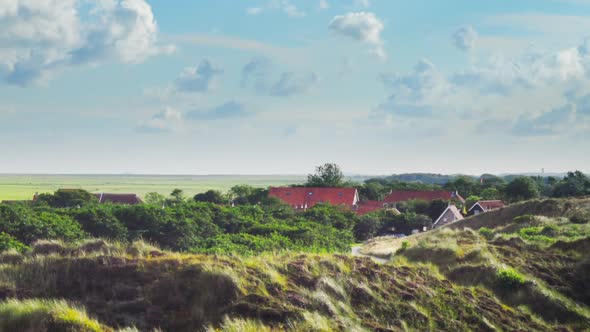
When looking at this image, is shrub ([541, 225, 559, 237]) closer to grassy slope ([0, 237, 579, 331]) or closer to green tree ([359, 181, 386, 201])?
grassy slope ([0, 237, 579, 331])

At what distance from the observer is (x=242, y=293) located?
10961 millimetres

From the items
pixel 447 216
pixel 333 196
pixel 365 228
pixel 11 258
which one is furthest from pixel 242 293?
pixel 333 196

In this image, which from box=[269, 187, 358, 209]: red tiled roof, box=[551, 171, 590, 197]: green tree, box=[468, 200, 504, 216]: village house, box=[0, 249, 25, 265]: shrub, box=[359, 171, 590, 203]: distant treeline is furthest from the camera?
box=[269, 187, 358, 209]: red tiled roof

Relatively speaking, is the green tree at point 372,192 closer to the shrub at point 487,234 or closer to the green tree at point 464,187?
the green tree at point 464,187

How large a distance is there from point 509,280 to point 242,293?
873 centimetres

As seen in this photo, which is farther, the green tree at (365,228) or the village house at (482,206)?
the village house at (482,206)

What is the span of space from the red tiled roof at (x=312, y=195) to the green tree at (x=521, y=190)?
84.0ft

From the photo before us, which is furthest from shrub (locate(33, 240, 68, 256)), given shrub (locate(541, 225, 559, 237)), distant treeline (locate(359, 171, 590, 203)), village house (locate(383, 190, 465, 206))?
village house (locate(383, 190, 465, 206))

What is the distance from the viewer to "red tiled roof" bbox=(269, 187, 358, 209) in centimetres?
9406

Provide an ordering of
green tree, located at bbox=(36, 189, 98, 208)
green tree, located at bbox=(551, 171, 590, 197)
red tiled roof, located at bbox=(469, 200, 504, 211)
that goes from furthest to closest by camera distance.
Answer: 1. red tiled roof, located at bbox=(469, 200, 504, 211)
2. green tree, located at bbox=(36, 189, 98, 208)
3. green tree, located at bbox=(551, 171, 590, 197)

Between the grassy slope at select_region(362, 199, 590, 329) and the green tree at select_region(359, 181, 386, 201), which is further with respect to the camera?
the green tree at select_region(359, 181, 386, 201)

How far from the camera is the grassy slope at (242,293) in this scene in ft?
33.9

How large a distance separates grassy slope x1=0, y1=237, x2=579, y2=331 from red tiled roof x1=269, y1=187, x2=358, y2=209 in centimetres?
7989

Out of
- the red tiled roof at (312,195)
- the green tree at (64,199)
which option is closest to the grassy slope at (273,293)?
the green tree at (64,199)
